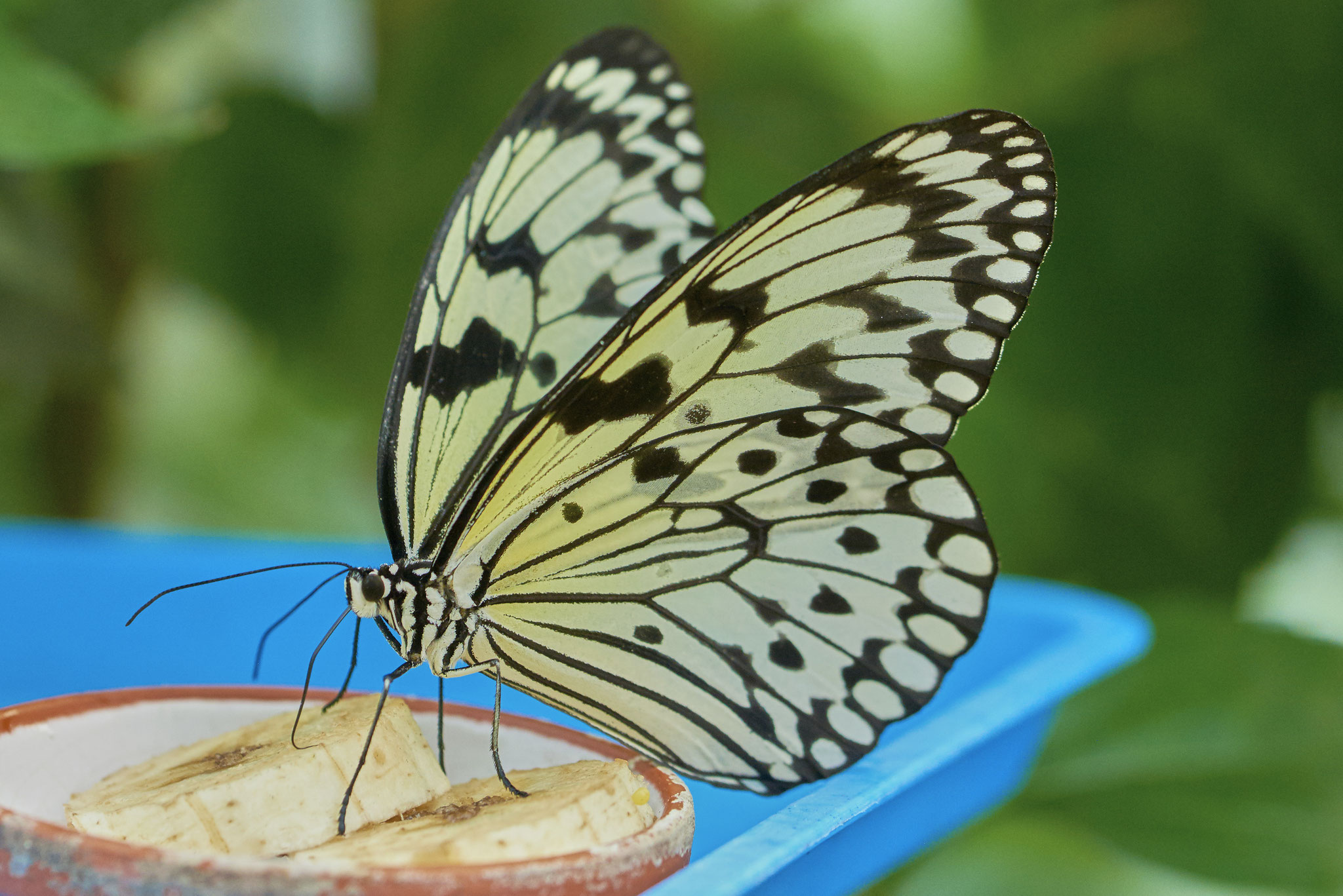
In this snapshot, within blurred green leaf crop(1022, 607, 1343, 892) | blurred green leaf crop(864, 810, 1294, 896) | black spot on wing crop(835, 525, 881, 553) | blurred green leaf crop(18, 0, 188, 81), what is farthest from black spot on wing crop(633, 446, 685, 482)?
blurred green leaf crop(18, 0, 188, 81)

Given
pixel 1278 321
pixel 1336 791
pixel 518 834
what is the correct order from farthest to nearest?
1. pixel 1278 321
2. pixel 1336 791
3. pixel 518 834

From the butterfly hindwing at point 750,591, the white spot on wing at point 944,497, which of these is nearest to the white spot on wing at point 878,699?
the butterfly hindwing at point 750,591

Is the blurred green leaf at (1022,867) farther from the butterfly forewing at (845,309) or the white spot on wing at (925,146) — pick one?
the white spot on wing at (925,146)

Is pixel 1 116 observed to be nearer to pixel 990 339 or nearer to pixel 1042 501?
pixel 990 339

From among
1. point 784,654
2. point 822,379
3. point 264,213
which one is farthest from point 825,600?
point 264,213

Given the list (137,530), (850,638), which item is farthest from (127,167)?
(850,638)

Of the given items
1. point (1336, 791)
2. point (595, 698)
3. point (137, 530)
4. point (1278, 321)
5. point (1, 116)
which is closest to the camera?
point (1, 116)

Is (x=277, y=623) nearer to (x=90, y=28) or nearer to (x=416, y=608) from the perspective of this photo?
(x=416, y=608)
